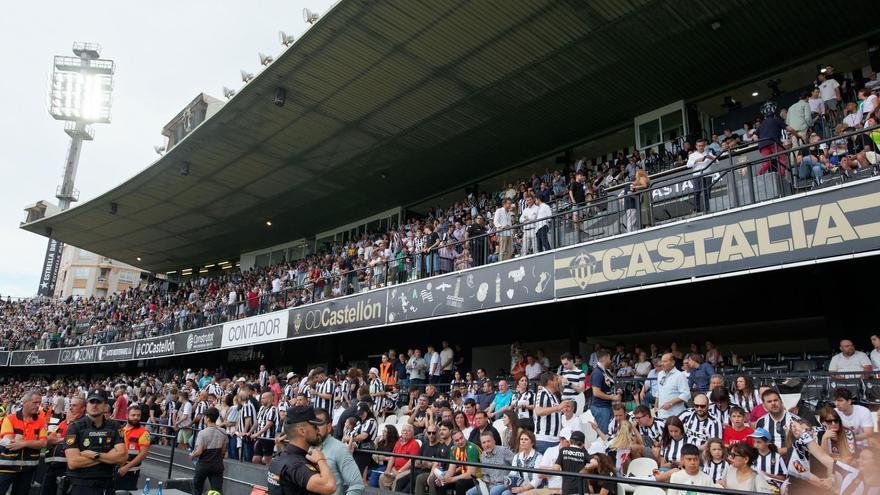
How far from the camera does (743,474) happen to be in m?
5.91

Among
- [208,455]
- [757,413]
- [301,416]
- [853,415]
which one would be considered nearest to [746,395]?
[757,413]

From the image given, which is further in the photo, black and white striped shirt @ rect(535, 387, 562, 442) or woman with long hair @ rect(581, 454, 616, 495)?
black and white striped shirt @ rect(535, 387, 562, 442)

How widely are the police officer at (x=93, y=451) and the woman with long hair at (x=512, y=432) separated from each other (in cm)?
480

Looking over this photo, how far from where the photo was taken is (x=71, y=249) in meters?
79.8

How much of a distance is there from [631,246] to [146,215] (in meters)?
25.2

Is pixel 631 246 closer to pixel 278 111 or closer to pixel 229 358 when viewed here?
pixel 278 111

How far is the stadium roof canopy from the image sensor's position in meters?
13.5

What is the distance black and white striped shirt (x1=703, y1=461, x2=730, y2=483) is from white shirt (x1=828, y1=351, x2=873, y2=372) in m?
3.67

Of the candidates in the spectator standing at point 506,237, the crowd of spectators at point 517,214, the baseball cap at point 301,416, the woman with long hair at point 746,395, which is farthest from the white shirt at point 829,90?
the baseball cap at point 301,416

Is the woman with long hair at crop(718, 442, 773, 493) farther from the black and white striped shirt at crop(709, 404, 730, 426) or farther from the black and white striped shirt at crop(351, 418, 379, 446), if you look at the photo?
the black and white striped shirt at crop(351, 418, 379, 446)

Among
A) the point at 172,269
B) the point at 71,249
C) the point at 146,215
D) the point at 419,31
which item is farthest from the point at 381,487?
the point at 71,249

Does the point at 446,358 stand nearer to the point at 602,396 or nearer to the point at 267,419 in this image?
the point at 267,419

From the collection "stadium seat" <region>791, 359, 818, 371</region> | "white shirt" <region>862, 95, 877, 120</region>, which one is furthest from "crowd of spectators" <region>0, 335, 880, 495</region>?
"white shirt" <region>862, 95, 877, 120</region>

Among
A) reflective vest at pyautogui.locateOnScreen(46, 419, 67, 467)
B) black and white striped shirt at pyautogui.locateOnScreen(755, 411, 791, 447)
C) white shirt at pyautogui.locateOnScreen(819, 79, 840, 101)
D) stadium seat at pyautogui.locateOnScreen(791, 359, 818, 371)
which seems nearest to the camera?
black and white striped shirt at pyautogui.locateOnScreen(755, 411, 791, 447)
